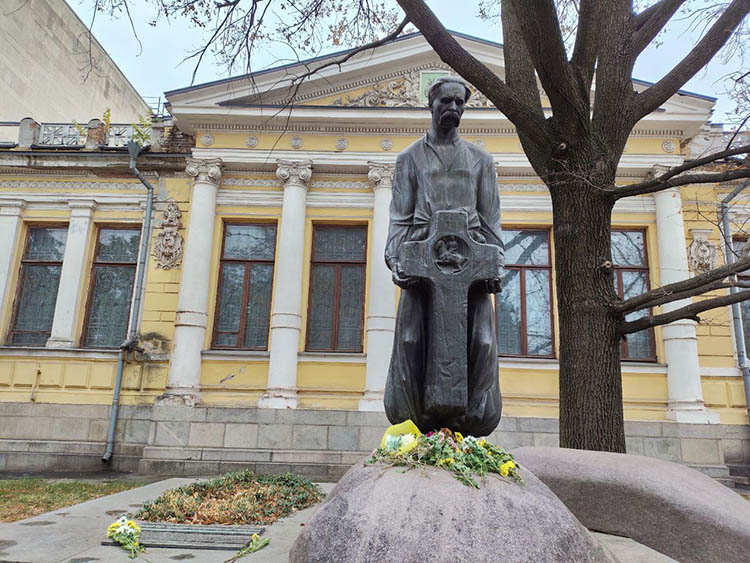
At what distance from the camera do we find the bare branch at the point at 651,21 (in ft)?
23.9

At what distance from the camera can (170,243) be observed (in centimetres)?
1300

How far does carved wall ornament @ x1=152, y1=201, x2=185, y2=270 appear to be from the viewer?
1296cm

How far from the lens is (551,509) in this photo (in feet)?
8.56

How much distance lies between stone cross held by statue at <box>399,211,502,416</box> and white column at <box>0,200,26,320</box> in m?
13.5

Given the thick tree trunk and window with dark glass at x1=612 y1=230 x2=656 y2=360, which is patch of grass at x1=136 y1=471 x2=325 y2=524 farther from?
window with dark glass at x1=612 y1=230 x2=656 y2=360

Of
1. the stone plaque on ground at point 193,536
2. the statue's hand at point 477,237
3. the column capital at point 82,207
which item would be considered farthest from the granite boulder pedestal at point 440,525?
the column capital at point 82,207

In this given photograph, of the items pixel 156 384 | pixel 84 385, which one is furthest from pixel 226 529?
pixel 84 385

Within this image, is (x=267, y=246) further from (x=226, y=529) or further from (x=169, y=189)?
(x=226, y=529)

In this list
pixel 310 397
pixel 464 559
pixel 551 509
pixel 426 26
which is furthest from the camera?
pixel 310 397

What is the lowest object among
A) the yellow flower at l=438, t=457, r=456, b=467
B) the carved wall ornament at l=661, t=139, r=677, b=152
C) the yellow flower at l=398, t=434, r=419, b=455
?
the yellow flower at l=438, t=457, r=456, b=467

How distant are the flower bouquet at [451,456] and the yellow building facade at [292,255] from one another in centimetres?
871

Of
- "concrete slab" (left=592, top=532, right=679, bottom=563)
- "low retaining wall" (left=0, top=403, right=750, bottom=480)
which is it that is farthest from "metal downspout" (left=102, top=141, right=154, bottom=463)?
"concrete slab" (left=592, top=532, right=679, bottom=563)

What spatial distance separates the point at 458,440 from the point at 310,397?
9.28 m

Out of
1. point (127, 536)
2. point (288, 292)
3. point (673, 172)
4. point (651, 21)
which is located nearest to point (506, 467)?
point (127, 536)
